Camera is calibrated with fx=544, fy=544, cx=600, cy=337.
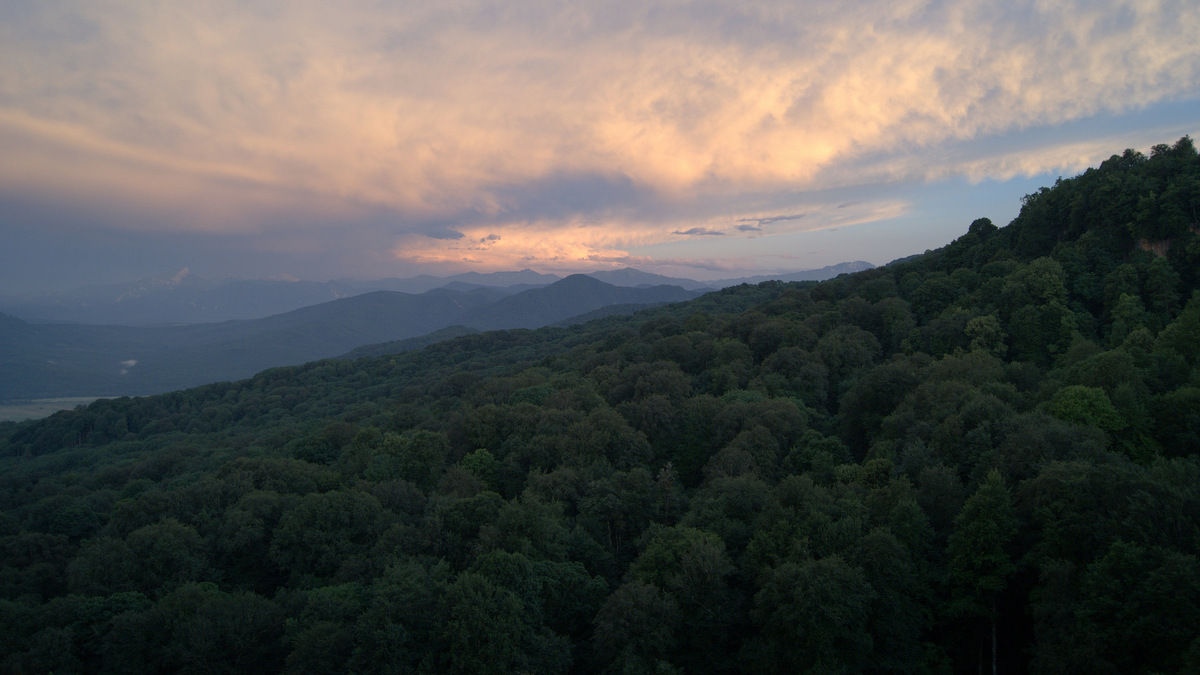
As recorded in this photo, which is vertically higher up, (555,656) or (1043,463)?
(1043,463)

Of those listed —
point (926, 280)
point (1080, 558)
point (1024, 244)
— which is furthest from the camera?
point (926, 280)

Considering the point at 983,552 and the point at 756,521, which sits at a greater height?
the point at 756,521

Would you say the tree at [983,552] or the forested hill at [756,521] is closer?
the forested hill at [756,521]

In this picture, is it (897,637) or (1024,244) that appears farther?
(1024,244)

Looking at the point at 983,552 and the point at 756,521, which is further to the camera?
the point at 756,521

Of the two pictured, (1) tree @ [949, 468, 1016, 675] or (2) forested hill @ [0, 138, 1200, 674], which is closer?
(2) forested hill @ [0, 138, 1200, 674]

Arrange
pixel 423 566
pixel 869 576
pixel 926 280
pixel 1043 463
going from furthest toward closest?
pixel 926 280, pixel 423 566, pixel 1043 463, pixel 869 576

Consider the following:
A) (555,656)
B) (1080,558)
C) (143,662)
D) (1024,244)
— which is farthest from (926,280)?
(143,662)

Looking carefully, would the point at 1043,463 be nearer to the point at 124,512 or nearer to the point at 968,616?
the point at 968,616
